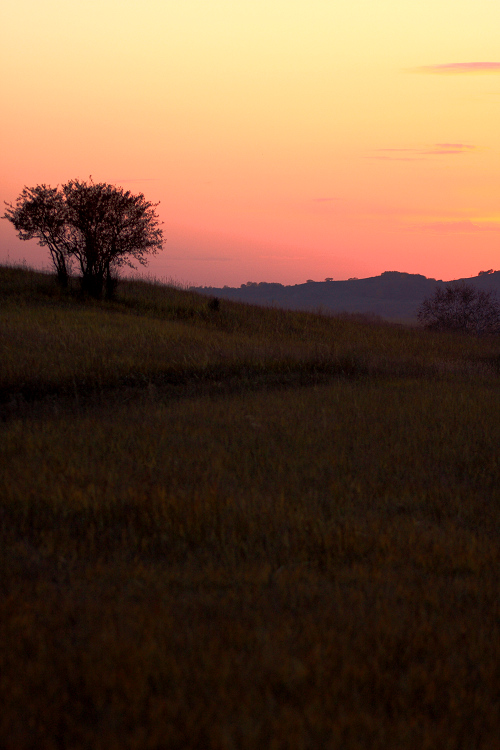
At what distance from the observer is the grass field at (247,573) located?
259 cm

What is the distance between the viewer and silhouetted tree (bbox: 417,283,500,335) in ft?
108

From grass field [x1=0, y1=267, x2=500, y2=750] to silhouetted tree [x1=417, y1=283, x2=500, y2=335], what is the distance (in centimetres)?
2477

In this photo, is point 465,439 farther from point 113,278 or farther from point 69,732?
point 113,278

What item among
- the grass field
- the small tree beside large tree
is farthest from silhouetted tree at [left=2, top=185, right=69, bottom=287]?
the grass field

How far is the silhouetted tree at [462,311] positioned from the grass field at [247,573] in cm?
2477

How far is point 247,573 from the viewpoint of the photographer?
402 cm

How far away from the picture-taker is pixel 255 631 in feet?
10.5

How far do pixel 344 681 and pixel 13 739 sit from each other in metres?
1.66

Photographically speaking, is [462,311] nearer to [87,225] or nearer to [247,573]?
[87,225]

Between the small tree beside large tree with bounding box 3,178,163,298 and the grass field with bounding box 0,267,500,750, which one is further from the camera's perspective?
the small tree beside large tree with bounding box 3,178,163,298

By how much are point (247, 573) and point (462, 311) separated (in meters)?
33.9

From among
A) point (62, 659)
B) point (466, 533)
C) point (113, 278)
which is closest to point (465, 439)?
point (466, 533)

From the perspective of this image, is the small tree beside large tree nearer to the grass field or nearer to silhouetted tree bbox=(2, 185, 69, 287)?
silhouetted tree bbox=(2, 185, 69, 287)

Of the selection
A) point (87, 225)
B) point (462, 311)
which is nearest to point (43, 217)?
point (87, 225)
